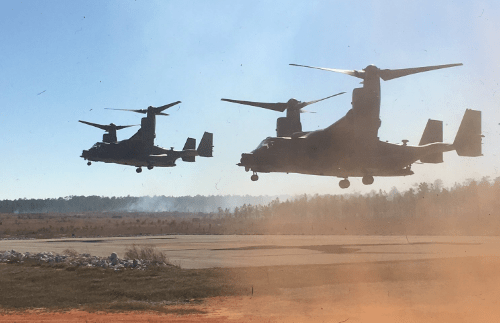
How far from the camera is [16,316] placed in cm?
1948

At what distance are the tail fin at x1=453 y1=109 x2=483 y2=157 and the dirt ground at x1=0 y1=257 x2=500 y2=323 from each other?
6.26 m

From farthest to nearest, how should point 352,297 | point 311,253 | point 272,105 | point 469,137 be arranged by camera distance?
point 272,105
point 311,253
point 469,137
point 352,297

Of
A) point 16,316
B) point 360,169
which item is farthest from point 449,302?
point 16,316

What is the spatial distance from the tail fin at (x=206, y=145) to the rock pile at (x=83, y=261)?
2326 centimetres

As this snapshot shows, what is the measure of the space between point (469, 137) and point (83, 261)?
23.2 metres

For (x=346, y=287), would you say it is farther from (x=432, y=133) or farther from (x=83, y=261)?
→ (x=83, y=261)

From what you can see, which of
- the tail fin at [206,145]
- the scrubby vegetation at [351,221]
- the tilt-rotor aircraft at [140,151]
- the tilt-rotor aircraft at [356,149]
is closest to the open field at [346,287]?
the tilt-rotor aircraft at [356,149]

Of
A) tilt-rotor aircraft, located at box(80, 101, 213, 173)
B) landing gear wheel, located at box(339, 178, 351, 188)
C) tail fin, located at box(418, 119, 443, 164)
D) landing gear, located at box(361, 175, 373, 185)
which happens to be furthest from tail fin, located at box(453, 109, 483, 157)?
tilt-rotor aircraft, located at box(80, 101, 213, 173)

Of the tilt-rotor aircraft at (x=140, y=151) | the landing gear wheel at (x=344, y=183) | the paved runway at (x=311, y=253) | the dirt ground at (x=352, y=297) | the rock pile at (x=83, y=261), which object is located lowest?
the dirt ground at (x=352, y=297)

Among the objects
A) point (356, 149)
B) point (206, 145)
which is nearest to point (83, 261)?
point (356, 149)

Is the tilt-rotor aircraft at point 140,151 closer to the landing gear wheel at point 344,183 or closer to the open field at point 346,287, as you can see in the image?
the open field at point 346,287

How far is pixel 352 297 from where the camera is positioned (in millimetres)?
20844

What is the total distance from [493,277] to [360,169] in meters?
9.14

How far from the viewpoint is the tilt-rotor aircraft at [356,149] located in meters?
29.0
